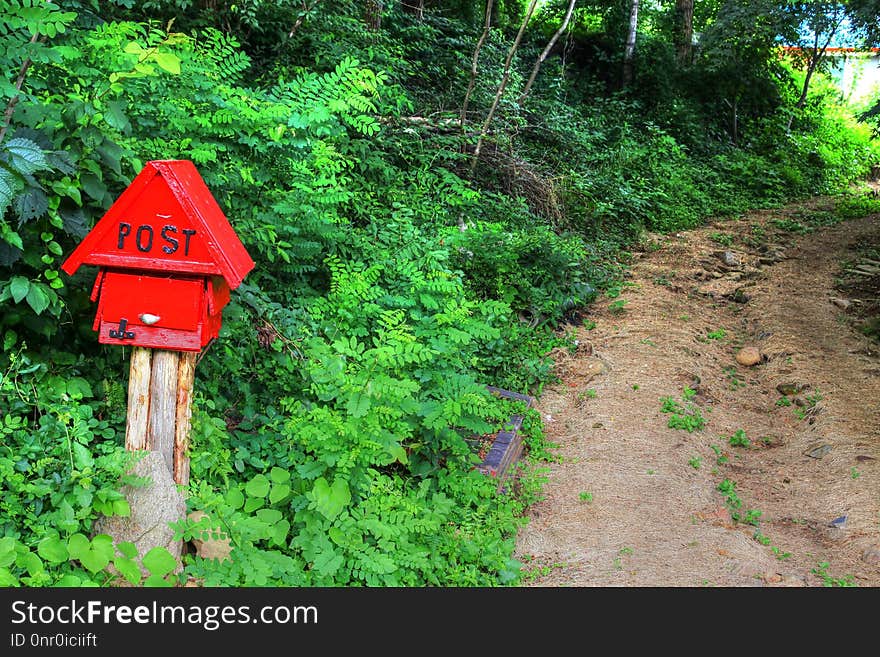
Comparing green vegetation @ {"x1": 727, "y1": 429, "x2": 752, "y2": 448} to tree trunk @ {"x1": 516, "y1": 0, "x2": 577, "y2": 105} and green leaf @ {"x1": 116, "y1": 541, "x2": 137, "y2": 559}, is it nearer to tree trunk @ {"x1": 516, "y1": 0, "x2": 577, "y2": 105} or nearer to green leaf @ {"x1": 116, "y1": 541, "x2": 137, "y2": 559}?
green leaf @ {"x1": 116, "y1": 541, "x2": 137, "y2": 559}

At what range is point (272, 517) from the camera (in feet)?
12.2

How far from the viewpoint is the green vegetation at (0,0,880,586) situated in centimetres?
348

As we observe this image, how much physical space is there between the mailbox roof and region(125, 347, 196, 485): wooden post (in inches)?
15.8

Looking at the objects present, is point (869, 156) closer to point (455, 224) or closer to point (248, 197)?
point (455, 224)

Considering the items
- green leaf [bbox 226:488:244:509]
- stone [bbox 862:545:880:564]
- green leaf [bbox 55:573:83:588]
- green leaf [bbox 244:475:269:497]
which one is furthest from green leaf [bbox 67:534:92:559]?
stone [bbox 862:545:880:564]

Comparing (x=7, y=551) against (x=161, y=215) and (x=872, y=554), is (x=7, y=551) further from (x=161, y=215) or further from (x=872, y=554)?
(x=872, y=554)

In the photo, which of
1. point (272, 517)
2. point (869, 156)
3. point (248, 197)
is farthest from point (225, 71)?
point (869, 156)

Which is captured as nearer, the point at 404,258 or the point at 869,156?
the point at 404,258

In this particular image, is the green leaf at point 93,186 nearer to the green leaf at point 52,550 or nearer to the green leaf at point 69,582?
the green leaf at point 52,550

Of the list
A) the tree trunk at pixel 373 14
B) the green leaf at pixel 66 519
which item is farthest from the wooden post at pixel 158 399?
the tree trunk at pixel 373 14

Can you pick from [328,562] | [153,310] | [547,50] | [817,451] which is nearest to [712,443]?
[817,451]

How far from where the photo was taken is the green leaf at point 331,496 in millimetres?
3820

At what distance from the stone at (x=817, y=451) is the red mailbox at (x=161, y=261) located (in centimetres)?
451
